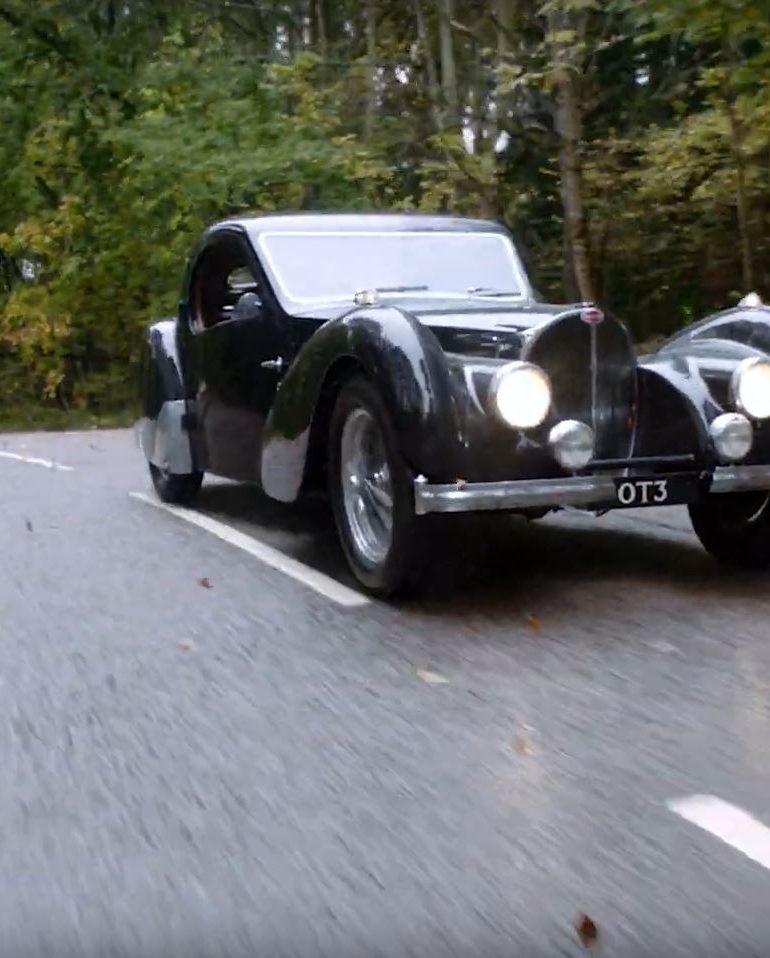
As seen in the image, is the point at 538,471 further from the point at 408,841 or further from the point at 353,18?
the point at 353,18

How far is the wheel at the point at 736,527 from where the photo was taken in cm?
715

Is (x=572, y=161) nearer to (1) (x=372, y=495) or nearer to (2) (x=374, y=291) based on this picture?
(2) (x=374, y=291)

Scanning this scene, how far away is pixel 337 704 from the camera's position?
16.9 feet

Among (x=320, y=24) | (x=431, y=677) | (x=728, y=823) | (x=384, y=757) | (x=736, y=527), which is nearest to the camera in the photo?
(x=728, y=823)

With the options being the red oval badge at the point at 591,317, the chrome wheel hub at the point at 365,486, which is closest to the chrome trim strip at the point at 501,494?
the chrome wheel hub at the point at 365,486

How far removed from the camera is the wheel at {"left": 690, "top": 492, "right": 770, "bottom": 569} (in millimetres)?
7148

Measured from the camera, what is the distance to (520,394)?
6215 millimetres

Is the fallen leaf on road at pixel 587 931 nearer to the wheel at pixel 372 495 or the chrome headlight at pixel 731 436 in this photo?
the wheel at pixel 372 495

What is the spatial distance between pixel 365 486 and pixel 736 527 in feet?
5.79

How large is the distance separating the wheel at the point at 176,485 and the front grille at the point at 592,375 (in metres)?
3.82

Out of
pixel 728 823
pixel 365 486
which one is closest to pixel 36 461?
pixel 365 486

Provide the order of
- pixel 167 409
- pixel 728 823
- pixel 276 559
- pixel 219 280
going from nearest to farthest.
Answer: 1. pixel 728 823
2. pixel 276 559
3. pixel 219 280
4. pixel 167 409

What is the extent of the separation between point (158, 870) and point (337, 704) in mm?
1523

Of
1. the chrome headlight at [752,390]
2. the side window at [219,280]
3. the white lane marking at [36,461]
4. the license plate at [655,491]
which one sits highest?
the side window at [219,280]
